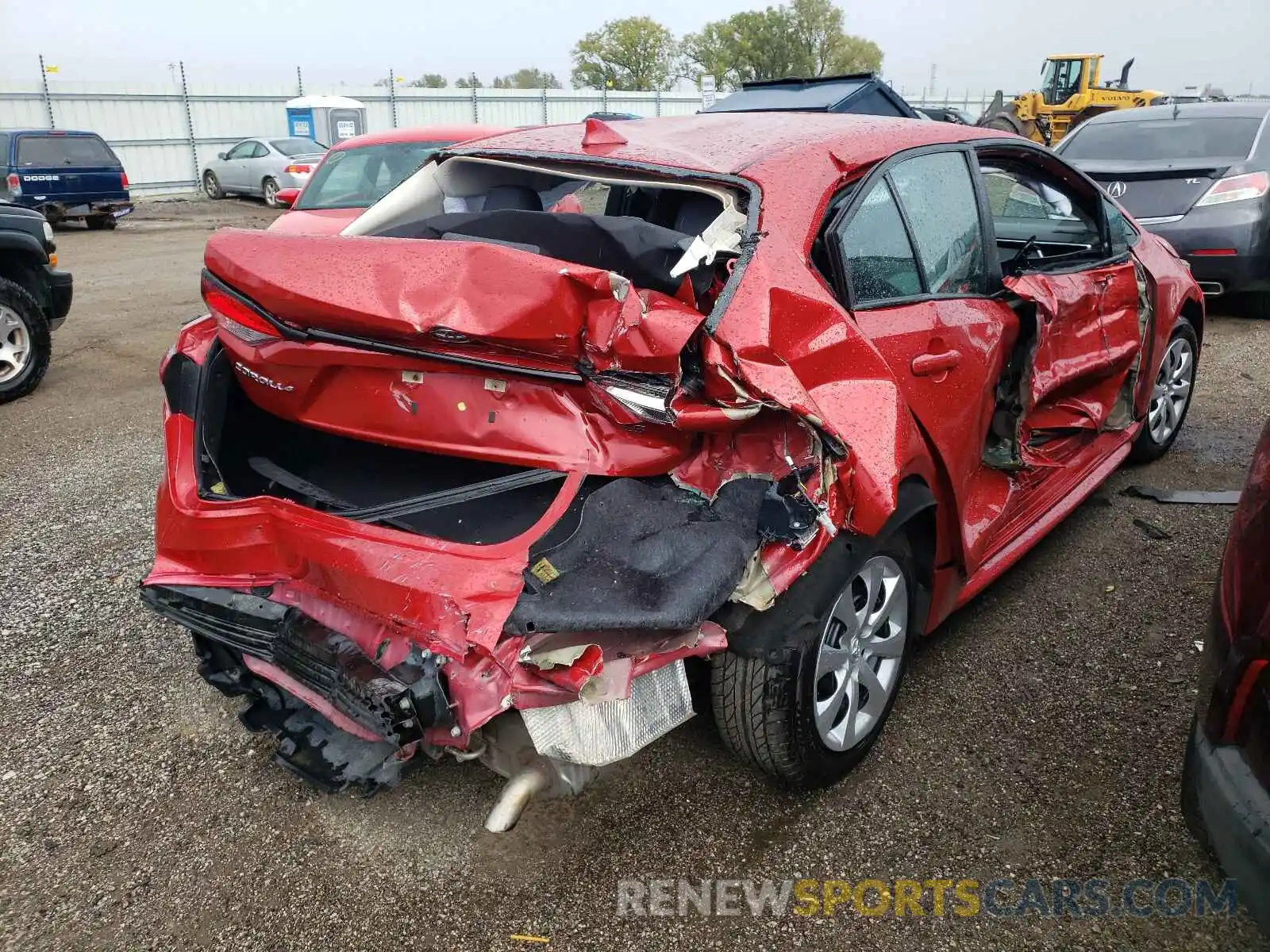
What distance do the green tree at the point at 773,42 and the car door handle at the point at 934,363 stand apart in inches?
2307

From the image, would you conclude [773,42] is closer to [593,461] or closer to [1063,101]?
[1063,101]

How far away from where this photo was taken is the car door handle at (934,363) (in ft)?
8.07

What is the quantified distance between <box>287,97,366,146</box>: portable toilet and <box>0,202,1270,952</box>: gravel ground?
21.7m

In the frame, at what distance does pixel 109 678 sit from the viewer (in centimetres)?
297

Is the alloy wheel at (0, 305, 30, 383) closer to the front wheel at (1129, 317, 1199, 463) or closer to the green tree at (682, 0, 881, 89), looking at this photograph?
the front wheel at (1129, 317, 1199, 463)

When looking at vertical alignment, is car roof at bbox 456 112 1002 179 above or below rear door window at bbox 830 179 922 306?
above

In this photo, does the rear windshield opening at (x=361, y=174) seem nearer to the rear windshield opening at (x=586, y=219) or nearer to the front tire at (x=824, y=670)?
the rear windshield opening at (x=586, y=219)

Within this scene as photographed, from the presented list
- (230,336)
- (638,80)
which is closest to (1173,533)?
(230,336)

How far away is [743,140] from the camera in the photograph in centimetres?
259

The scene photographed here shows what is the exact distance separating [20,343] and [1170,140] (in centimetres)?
905

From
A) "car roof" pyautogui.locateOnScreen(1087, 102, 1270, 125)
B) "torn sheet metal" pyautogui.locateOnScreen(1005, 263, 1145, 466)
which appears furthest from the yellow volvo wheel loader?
"torn sheet metal" pyautogui.locateOnScreen(1005, 263, 1145, 466)

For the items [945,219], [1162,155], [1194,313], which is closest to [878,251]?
[945,219]

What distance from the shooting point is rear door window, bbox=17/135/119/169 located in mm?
14488

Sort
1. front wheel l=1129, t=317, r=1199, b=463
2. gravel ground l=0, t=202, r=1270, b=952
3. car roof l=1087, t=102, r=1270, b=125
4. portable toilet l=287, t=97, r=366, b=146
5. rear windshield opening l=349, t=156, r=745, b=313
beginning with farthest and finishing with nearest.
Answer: portable toilet l=287, t=97, r=366, b=146 → car roof l=1087, t=102, r=1270, b=125 → front wheel l=1129, t=317, r=1199, b=463 → rear windshield opening l=349, t=156, r=745, b=313 → gravel ground l=0, t=202, r=1270, b=952
